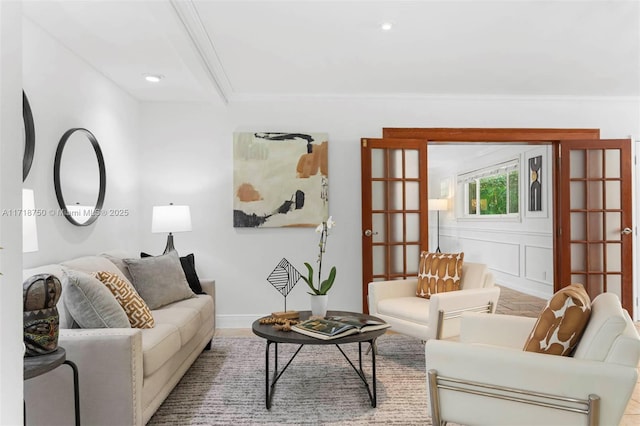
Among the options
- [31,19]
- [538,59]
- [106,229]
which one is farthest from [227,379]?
[538,59]

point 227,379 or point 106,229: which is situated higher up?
point 106,229

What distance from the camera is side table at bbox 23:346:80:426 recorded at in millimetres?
1628

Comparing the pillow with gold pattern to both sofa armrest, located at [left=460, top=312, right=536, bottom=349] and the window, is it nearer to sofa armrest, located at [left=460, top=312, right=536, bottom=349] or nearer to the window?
sofa armrest, located at [left=460, top=312, right=536, bottom=349]

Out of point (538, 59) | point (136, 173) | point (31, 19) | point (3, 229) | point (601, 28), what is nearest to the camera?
point (3, 229)

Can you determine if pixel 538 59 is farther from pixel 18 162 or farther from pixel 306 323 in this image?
pixel 18 162

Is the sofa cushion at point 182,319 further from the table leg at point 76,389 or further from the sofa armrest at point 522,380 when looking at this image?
the sofa armrest at point 522,380

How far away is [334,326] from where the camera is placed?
103 inches

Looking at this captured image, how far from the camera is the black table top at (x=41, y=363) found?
1.62 m

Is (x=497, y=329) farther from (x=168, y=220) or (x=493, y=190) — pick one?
(x=493, y=190)

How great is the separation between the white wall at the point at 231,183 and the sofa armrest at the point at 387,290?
0.90 metres

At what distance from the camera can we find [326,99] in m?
Answer: 4.63

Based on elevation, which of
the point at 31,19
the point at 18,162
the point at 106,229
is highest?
the point at 31,19

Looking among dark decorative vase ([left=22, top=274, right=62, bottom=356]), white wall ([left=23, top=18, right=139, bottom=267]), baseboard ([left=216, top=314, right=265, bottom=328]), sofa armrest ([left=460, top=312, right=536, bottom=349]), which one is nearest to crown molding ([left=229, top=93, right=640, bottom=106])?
white wall ([left=23, top=18, right=139, bottom=267])

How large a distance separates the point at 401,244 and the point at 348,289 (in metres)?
0.74
